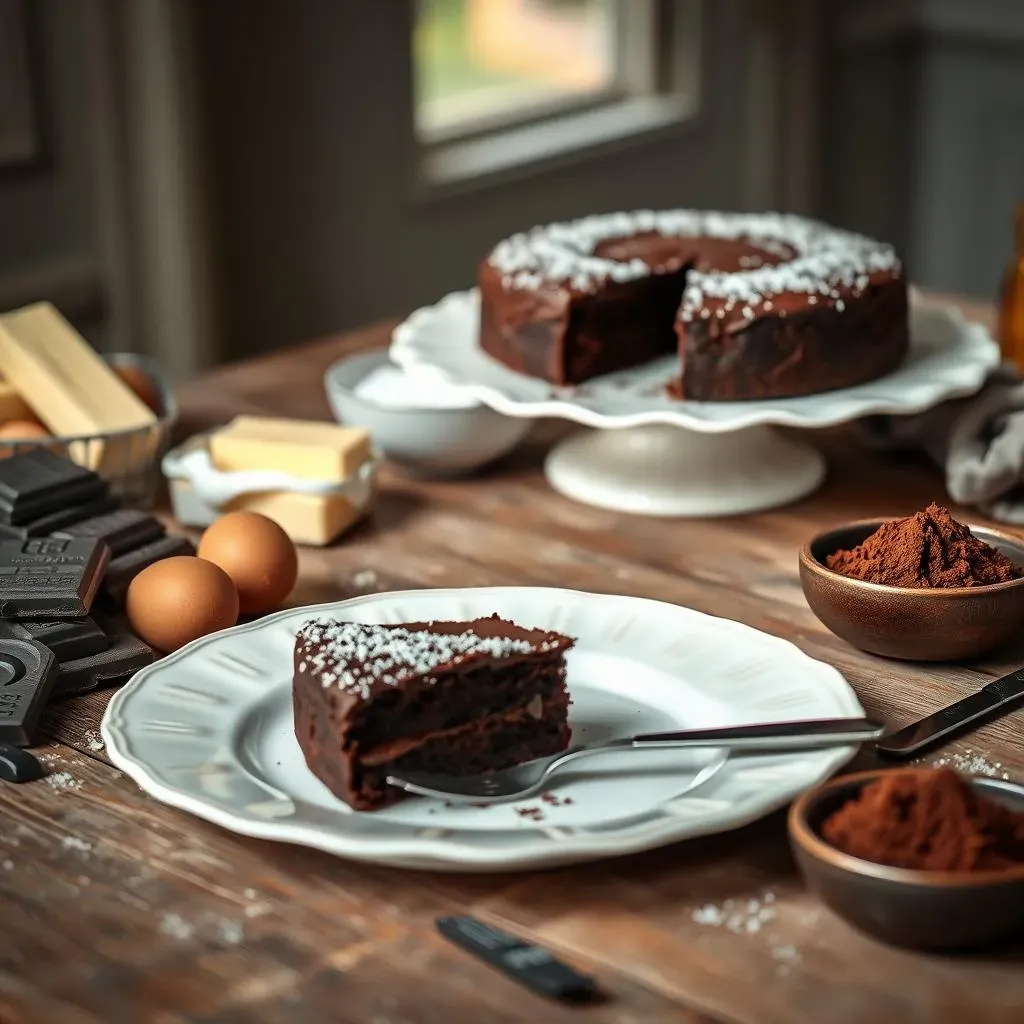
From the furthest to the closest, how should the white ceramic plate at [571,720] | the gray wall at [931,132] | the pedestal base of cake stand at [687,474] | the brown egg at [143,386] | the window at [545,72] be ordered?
1. the gray wall at [931,132]
2. the window at [545,72]
3. the brown egg at [143,386]
4. the pedestal base of cake stand at [687,474]
5. the white ceramic plate at [571,720]

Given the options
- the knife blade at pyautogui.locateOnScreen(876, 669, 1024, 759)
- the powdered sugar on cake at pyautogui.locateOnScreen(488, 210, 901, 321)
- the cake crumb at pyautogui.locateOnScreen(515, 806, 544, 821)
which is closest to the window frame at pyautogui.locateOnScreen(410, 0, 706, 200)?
the powdered sugar on cake at pyautogui.locateOnScreen(488, 210, 901, 321)

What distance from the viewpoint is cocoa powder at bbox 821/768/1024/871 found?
85 cm

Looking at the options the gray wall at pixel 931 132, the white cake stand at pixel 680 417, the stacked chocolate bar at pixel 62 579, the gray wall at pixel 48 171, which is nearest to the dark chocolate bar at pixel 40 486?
the stacked chocolate bar at pixel 62 579

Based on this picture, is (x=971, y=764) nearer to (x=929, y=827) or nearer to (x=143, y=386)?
(x=929, y=827)

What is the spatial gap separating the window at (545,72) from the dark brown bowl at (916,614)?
2385mm

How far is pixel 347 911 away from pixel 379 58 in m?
2.59

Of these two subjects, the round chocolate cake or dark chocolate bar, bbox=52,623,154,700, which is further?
the round chocolate cake

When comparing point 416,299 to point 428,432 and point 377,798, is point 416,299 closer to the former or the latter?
point 428,432

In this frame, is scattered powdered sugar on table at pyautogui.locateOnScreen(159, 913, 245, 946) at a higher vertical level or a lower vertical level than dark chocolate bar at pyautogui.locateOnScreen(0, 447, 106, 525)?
lower

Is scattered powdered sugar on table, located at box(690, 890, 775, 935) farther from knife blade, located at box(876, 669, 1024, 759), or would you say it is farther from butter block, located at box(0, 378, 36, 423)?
butter block, located at box(0, 378, 36, 423)

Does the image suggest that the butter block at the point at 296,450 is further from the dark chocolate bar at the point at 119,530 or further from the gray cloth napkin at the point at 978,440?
the gray cloth napkin at the point at 978,440

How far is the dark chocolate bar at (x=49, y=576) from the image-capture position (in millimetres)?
1229

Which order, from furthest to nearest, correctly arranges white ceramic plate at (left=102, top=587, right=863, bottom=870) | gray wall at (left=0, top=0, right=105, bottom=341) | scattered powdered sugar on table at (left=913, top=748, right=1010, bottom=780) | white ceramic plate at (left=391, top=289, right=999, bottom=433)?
1. gray wall at (left=0, top=0, right=105, bottom=341)
2. white ceramic plate at (left=391, top=289, right=999, bottom=433)
3. scattered powdered sugar on table at (left=913, top=748, right=1010, bottom=780)
4. white ceramic plate at (left=102, top=587, right=863, bottom=870)

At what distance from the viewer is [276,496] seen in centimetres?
154
